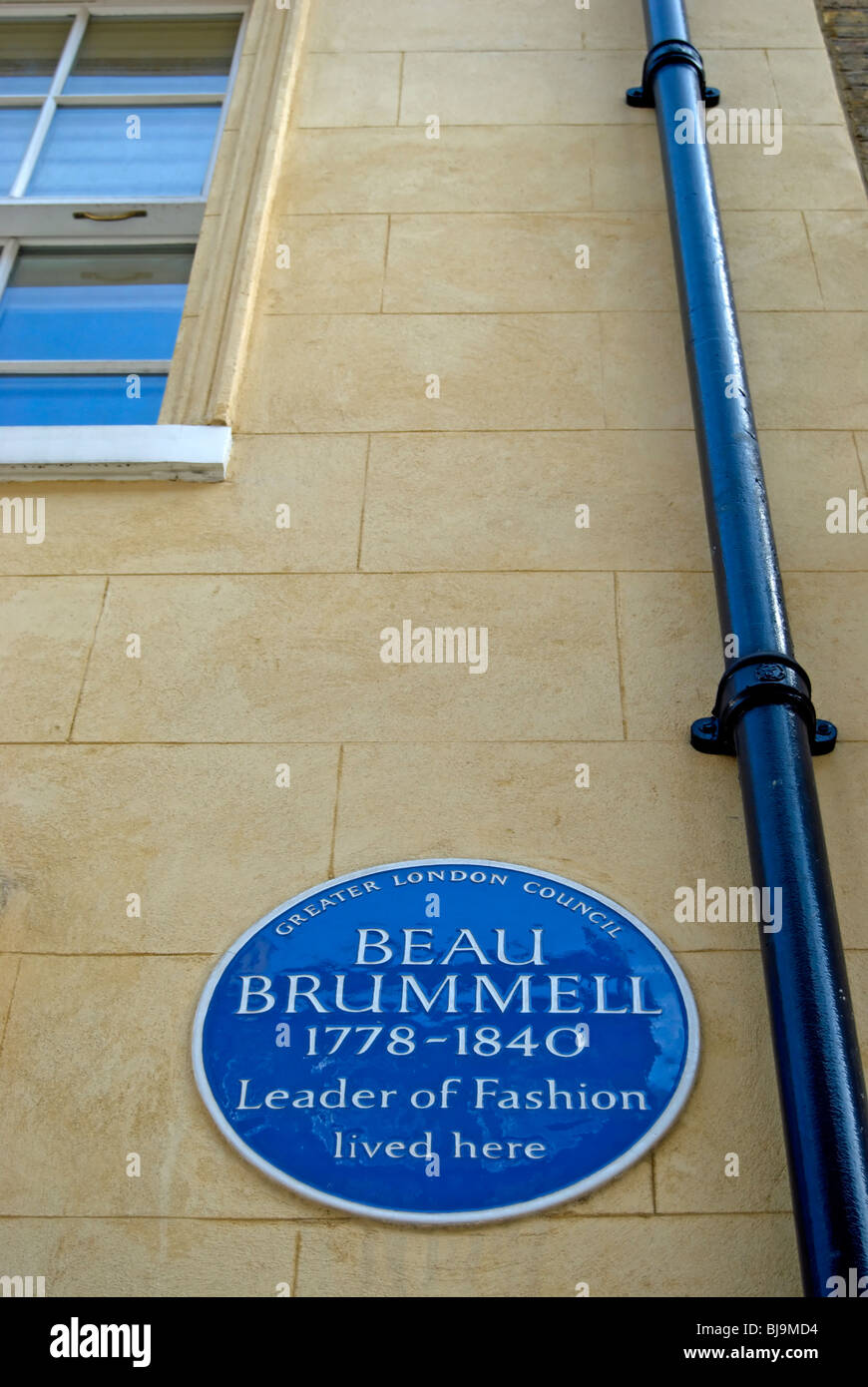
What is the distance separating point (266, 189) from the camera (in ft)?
19.3

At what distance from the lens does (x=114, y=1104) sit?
3.62m

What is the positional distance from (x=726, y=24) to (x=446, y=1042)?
5254mm

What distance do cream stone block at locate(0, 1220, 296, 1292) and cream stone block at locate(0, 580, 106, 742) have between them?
154 cm

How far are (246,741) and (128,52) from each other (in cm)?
458

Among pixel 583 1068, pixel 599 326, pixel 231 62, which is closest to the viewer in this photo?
pixel 583 1068

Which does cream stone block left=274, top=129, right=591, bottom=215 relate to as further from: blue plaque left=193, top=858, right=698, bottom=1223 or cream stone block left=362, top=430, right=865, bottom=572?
blue plaque left=193, top=858, right=698, bottom=1223

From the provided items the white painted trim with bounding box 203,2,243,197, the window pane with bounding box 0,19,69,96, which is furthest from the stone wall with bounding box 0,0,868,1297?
the window pane with bounding box 0,19,69,96

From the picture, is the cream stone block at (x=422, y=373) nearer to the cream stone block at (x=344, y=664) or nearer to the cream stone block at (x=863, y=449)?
the cream stone block at (x=344, y=664)

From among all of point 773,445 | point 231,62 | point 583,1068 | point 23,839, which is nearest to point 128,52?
point 231,62

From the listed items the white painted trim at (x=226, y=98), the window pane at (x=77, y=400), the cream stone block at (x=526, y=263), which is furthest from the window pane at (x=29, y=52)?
the cream stone block at (x=526, y=263)

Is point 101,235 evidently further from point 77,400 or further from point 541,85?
point 541,85

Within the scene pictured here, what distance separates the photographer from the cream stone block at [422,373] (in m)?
5.20

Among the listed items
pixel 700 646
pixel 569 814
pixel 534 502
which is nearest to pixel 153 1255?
pixel 569 814
